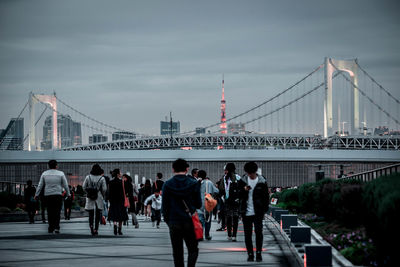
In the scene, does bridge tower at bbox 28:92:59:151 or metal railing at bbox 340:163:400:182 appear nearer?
metal railing at bbox 340:163:400:182

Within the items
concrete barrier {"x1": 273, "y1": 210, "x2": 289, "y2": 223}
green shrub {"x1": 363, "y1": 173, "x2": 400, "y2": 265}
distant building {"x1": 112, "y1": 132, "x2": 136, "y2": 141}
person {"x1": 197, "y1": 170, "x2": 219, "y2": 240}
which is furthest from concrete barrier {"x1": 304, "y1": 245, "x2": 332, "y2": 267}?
distant building {"x1": 112, "y1": 132, "x2": 136, "y2": 141}

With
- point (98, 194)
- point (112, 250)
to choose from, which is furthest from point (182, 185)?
point (98, 194)

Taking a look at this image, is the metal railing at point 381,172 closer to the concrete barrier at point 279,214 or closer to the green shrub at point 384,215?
the concrete barrier at point 279,214

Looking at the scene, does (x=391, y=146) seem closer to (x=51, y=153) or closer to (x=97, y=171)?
(x=51, y=153)

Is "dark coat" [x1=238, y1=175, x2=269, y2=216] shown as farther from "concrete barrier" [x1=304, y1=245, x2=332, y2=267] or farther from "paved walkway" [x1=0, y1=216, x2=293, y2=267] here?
"concrete barrier" [x1=304, y1=245, x2=332, y2=267]

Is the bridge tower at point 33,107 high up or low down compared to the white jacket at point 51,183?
up

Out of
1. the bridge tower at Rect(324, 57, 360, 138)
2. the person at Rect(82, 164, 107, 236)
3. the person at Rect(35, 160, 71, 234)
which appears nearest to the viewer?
the person at Rect(35, 160, 71, 234)

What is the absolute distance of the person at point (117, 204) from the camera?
50.8ft

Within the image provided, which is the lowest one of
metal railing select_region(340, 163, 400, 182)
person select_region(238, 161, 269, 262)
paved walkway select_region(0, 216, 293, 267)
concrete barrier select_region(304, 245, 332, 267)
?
paved walkway select_region(0, 216, 293, 267)

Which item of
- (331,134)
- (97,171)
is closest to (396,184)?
(97,171)

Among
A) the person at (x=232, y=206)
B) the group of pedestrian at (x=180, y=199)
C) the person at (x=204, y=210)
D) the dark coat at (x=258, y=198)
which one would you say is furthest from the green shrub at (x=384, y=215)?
the person at (x=232, y=206)

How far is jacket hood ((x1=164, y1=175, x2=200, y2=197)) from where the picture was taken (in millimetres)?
7758

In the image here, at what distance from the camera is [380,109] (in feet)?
262

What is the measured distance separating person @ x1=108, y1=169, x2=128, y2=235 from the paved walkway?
1.23ft
